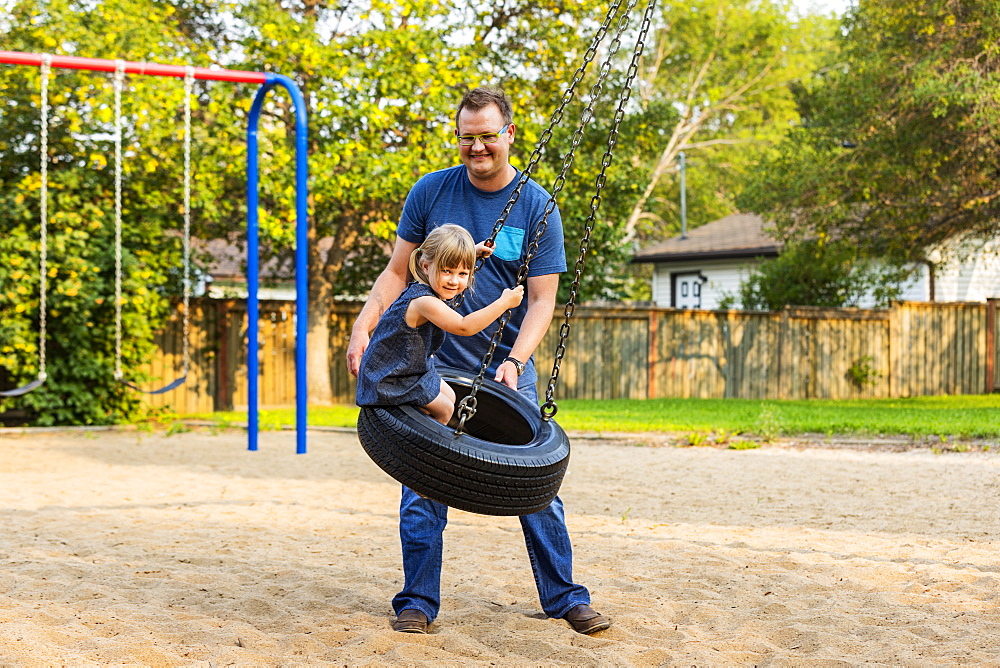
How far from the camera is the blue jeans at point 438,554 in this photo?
3629 millimetres

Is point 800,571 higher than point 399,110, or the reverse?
point 399,110

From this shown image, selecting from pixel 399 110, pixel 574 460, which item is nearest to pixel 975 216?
pixel 399 110

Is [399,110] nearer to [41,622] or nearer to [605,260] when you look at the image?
[605,260]

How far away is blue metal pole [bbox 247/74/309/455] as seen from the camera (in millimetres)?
9414

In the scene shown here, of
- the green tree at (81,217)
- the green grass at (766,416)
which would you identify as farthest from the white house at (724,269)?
the green tree at (81,217)

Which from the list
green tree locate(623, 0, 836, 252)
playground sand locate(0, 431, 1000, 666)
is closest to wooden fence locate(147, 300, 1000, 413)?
playground sand locate(0, 431, 1000, 666)

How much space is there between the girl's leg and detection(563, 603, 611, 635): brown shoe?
868 millimetres

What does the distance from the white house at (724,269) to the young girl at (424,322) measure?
20.7 meters

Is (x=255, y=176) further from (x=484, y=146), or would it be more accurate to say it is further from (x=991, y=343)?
(x=991, y=343)

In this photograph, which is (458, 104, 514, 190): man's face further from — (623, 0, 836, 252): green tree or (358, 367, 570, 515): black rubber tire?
(623, 0, 836, 252): green tree

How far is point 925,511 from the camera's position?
643 centimetres

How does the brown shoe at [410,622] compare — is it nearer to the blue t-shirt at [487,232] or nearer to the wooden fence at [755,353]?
the blue t-shirt at [487,232]

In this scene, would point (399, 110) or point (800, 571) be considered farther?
point (399, 110)

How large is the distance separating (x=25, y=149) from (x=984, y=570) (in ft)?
36.4
